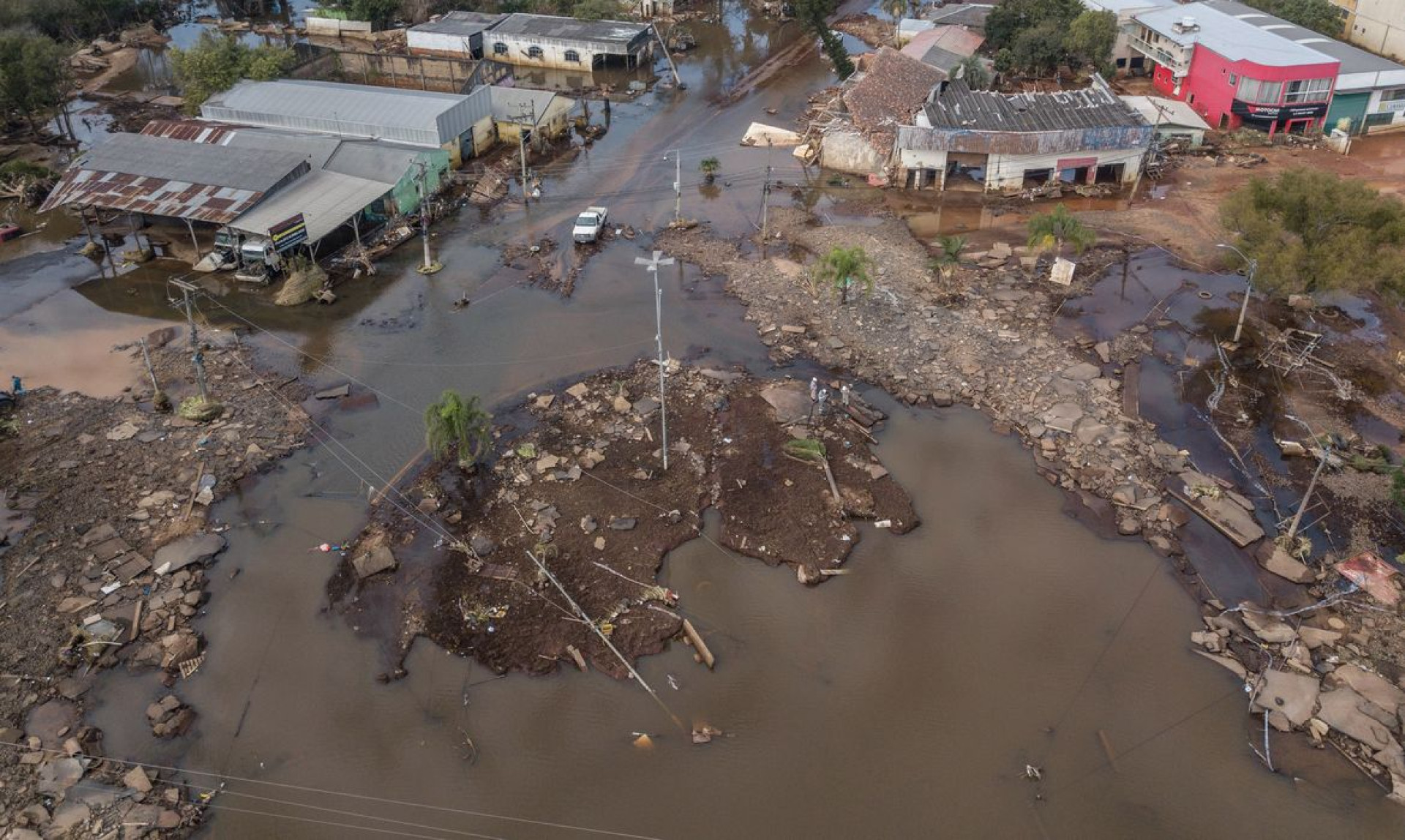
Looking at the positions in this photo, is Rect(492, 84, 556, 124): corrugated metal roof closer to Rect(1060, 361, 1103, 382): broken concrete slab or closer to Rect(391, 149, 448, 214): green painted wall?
Rect(391, 149, 448, 214): green painted wall

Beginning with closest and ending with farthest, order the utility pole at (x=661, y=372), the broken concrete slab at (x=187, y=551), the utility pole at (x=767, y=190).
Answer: the broken concrete slab at (x=187, y=551) < the utility pole at (x=661, y=372) < the utility pole at (x=767, y=190)

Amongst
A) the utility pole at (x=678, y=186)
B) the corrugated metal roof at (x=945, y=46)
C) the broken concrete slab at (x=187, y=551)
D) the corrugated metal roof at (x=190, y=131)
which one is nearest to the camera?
the broken concrete slab at (x=187, y=551)

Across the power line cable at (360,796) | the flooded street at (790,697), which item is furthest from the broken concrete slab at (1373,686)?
the power line cable at (360,796)

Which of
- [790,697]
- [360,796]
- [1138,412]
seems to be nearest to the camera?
[360,796]

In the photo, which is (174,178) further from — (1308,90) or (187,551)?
(1308,90)

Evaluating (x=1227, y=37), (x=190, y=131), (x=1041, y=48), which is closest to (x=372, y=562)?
(x=190, y=131)

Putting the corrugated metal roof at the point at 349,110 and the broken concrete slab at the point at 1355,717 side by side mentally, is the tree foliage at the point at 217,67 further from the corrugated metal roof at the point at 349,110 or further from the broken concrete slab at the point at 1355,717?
the broken concrete slab at the point at 1355,717
